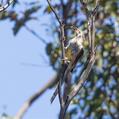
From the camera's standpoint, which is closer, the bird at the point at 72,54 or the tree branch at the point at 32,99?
the bird at the point at 72,54

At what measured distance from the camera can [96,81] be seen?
19.7 feet

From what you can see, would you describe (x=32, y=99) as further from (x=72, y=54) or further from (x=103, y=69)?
(x=72, y=54)

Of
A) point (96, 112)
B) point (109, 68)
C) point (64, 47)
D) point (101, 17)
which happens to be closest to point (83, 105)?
point (96, 112)

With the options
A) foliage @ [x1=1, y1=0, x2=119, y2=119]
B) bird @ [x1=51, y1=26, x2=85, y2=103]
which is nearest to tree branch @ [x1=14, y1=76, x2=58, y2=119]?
foliage @ [x1=1, y1=0, x2=119, y2=119]

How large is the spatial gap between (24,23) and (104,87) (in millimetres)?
1222

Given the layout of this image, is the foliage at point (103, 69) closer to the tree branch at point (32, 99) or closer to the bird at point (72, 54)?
the tree branch at point (32, 99)

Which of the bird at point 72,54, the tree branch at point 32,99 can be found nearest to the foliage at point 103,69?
the tree branch at point 32,99

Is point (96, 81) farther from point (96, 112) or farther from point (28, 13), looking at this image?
point (28, 13)

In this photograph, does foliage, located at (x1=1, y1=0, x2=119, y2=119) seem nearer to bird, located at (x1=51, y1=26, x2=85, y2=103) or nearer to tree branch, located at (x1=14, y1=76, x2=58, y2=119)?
tree branch, located at (x1=14, y1=76, x2=58, y2=119)

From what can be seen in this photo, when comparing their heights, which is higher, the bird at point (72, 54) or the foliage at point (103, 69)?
the bird at point (72, 54)

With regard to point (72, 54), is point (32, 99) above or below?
below

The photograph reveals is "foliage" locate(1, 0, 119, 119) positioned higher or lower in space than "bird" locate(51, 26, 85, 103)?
lower

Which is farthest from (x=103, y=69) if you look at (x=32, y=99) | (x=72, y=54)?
(x=72, y=54)

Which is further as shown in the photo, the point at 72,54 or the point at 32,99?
the point at 32,99
